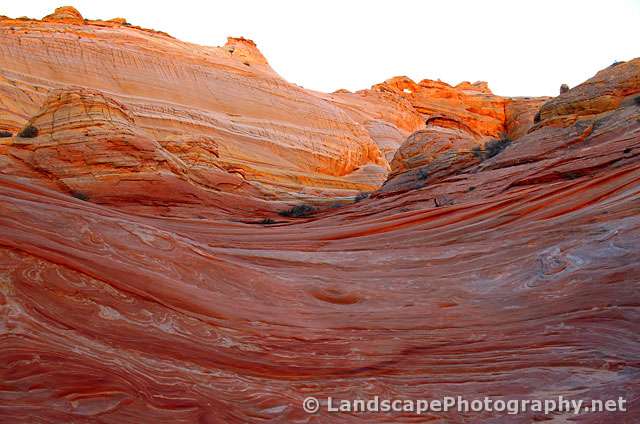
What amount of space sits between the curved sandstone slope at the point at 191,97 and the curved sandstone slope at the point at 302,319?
15.4 meters

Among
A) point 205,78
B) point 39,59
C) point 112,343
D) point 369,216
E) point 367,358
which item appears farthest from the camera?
point 205,78

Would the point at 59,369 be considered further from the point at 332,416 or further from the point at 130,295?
the point at 332,416

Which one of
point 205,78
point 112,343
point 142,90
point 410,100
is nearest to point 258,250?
point 112,343

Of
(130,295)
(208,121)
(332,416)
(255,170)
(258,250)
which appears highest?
(208,121)

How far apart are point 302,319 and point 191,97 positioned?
84.2 feet

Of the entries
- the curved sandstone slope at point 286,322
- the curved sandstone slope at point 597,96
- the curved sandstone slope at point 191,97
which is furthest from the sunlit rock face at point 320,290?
the curved sandstone slope at point 191,97

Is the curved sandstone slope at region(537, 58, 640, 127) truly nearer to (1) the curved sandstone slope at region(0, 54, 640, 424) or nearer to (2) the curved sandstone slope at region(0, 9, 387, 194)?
(1) the curved sandstone slope at region(0, 54, 640, 424)

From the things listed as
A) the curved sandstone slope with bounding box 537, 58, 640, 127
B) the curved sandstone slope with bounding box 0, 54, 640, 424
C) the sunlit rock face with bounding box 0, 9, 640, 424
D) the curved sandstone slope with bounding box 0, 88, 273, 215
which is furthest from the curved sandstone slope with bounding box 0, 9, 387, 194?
the curved sandstone slope with bounding box 0, 54, 640, 424

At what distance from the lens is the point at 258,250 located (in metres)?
10.8

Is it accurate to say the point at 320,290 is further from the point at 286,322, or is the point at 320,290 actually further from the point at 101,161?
the point at 101,161

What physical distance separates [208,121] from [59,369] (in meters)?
25.1

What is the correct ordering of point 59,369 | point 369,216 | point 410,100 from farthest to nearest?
point 410,100 → point 369,216 → point 59,369

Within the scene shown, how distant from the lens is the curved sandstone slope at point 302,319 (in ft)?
18.3

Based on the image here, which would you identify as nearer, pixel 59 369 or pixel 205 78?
pixel 59 369
